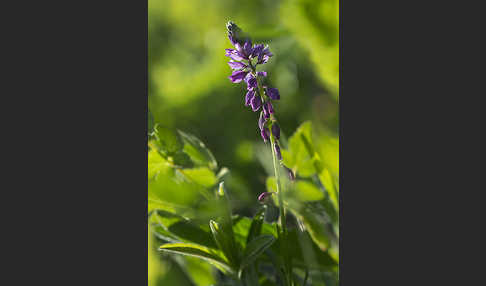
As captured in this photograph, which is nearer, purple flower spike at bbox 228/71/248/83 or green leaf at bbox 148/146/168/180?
purple flower spike at bbox 228/71/248/83

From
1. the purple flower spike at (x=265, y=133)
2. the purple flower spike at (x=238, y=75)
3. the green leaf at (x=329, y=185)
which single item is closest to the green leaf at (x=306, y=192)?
the green leaf at (x=329, y=185)

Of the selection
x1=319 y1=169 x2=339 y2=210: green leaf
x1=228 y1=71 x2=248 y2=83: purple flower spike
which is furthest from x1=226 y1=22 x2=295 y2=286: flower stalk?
x1=319 y1=169 x2=339 y2=210: green leaf

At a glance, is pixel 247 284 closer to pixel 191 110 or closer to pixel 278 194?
pixel 278 194

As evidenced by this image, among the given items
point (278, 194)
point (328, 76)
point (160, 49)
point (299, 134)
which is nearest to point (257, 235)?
point (278, 194)

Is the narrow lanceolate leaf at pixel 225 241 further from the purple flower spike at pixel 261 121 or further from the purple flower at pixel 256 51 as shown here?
the purple flower at pixel 256 51

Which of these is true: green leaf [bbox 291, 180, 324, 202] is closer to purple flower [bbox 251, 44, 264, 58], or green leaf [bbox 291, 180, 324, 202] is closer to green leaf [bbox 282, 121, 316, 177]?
green leaf [bbox 282, 121, 316, 177]
